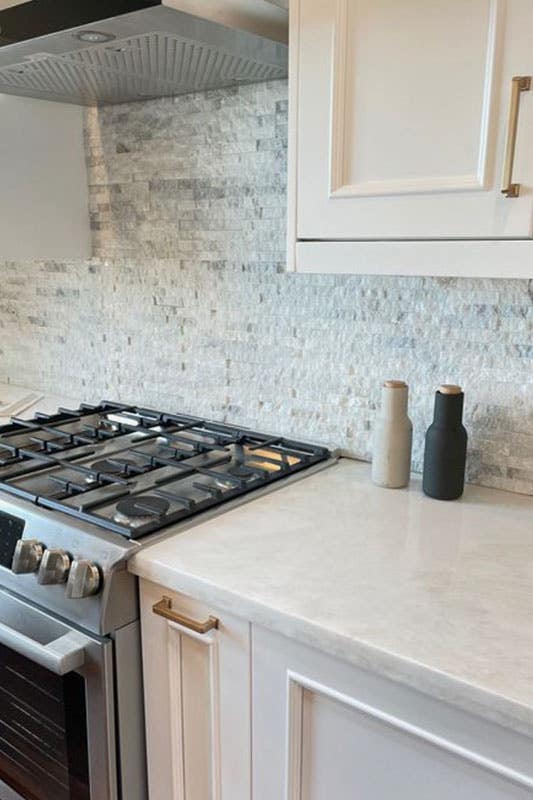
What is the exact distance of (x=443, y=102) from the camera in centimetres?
95

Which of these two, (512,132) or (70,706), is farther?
(70,706)

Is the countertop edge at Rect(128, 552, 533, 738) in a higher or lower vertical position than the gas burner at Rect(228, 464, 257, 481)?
lower

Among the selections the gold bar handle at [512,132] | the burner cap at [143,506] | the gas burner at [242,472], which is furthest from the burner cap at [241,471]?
the gold bar handle at [512,132]

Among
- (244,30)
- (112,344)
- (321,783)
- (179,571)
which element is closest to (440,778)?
(321,783)

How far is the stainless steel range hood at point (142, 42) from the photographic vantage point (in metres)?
1.08

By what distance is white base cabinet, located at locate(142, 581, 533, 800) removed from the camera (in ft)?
2.64

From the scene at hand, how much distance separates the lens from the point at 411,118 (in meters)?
0.99

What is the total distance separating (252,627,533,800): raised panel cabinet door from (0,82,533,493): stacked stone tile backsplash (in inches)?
24.3

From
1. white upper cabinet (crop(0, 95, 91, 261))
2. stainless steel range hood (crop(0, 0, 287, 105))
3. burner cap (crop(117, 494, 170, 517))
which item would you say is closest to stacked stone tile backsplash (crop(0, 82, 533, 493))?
white upper cabinet (crop(0, 95, 91, 261))

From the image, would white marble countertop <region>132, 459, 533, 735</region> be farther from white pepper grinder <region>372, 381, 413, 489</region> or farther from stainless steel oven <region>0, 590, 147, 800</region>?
stainless steel oven <region>0, 590, 147, 800</region>

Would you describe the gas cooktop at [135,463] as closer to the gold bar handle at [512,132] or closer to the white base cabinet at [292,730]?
the white base cabinet at [292,730]

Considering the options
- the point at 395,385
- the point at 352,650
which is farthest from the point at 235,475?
the point at 352,650

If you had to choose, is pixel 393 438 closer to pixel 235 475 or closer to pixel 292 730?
pixel 235 475

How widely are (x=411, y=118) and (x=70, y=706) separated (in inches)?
42.0
